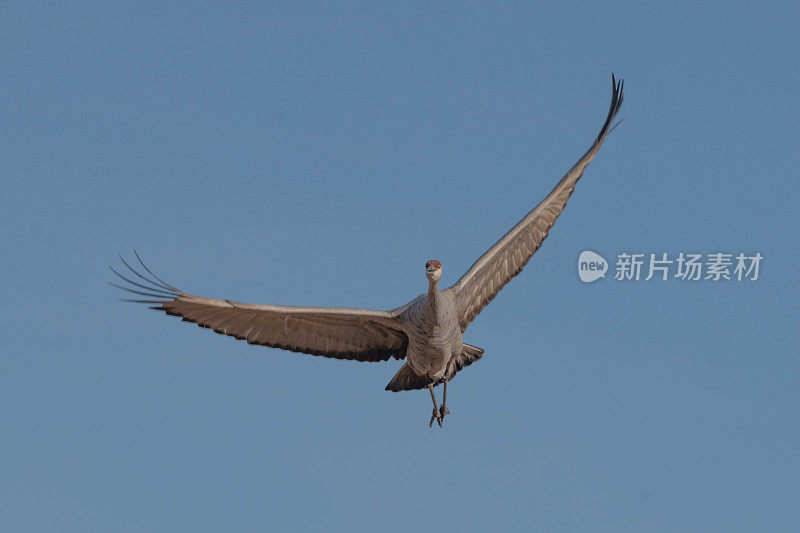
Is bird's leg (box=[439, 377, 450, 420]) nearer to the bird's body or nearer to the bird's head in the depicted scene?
the bird's body

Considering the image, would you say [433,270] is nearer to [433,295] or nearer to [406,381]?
[433,295]

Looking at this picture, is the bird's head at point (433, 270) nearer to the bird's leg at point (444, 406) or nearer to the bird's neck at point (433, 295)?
the bird's neck at point (433, 295)

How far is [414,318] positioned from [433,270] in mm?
1080

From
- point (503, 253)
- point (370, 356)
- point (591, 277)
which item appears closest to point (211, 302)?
point (370, 356)

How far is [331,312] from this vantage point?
2327 cm

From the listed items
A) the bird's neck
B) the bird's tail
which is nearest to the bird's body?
the bird's neck

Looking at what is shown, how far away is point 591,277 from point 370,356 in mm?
4277

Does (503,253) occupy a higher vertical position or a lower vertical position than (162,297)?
higher

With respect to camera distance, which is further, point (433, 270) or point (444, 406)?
point (444, 406)

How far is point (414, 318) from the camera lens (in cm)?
2350

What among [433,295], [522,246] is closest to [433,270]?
[433,295]

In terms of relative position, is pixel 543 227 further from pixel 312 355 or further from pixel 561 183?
pixel 312 355

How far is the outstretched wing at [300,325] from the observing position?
23.3 m

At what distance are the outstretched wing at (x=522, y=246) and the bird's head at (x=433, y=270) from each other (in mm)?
1160
